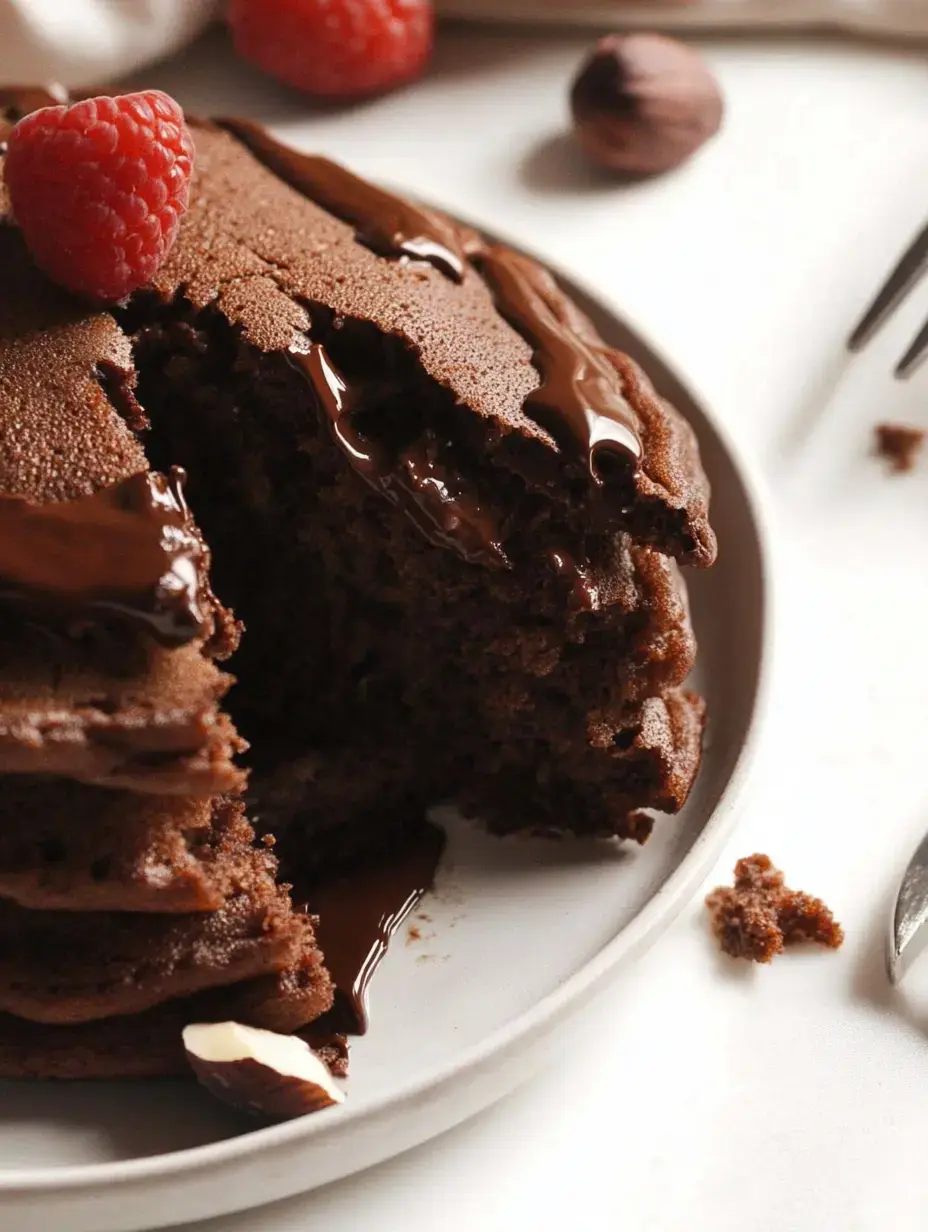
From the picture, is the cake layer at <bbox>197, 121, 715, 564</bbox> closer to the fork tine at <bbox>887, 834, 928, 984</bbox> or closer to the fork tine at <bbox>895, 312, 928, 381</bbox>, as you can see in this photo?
the fork tine at <bbox>887, 834, 928, 984</bbox>

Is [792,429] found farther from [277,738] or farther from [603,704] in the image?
[277,738]

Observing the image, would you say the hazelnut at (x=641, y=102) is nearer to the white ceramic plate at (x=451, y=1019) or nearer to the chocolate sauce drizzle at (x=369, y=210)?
the chocolate sauce drizzle at (x=369, y=210)

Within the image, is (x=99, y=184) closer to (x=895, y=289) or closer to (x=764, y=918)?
(x=764, y=918)

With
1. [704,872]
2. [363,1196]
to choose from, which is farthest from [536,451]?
[363,1196]

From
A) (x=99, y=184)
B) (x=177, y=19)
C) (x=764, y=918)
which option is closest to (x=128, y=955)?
(x=764, y=918)

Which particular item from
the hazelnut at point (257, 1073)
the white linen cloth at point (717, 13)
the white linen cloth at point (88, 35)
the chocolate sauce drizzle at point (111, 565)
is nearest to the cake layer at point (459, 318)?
the chocolate sauce drizzle at point (111, 565)

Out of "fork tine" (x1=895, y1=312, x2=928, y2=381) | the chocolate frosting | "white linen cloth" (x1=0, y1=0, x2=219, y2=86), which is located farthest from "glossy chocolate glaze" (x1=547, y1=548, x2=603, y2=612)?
"white linen cloth" (x1=0, y1=0, x2=219, y2=86)
